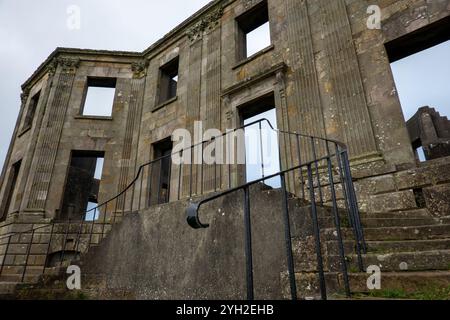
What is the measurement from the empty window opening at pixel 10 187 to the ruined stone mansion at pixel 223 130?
0.05 m

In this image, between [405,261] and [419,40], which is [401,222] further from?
[419,40]

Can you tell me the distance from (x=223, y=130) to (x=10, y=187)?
375 inches

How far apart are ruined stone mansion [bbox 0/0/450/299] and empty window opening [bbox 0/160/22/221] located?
0.17 ft

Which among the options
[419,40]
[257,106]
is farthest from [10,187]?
[419,40]

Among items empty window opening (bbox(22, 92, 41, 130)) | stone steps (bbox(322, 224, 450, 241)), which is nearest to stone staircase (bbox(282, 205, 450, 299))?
stone steps (bbox(322, 224, 450, 241))

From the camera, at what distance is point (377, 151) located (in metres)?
5.30

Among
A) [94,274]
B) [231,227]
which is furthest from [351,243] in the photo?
[94,274]

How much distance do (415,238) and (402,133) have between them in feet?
9.00

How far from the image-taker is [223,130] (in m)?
7.99

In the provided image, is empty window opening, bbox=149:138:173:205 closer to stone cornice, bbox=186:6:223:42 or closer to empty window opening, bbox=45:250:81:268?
empty window opening, bbox=45:250:81:268

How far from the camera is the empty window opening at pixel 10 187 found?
10.8 meters

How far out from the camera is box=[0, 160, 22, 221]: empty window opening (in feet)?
35.5

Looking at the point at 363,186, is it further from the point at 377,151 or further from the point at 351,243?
the point at 351,243

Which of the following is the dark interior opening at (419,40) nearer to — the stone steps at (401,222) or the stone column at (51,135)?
the stone steps at (401,222)
